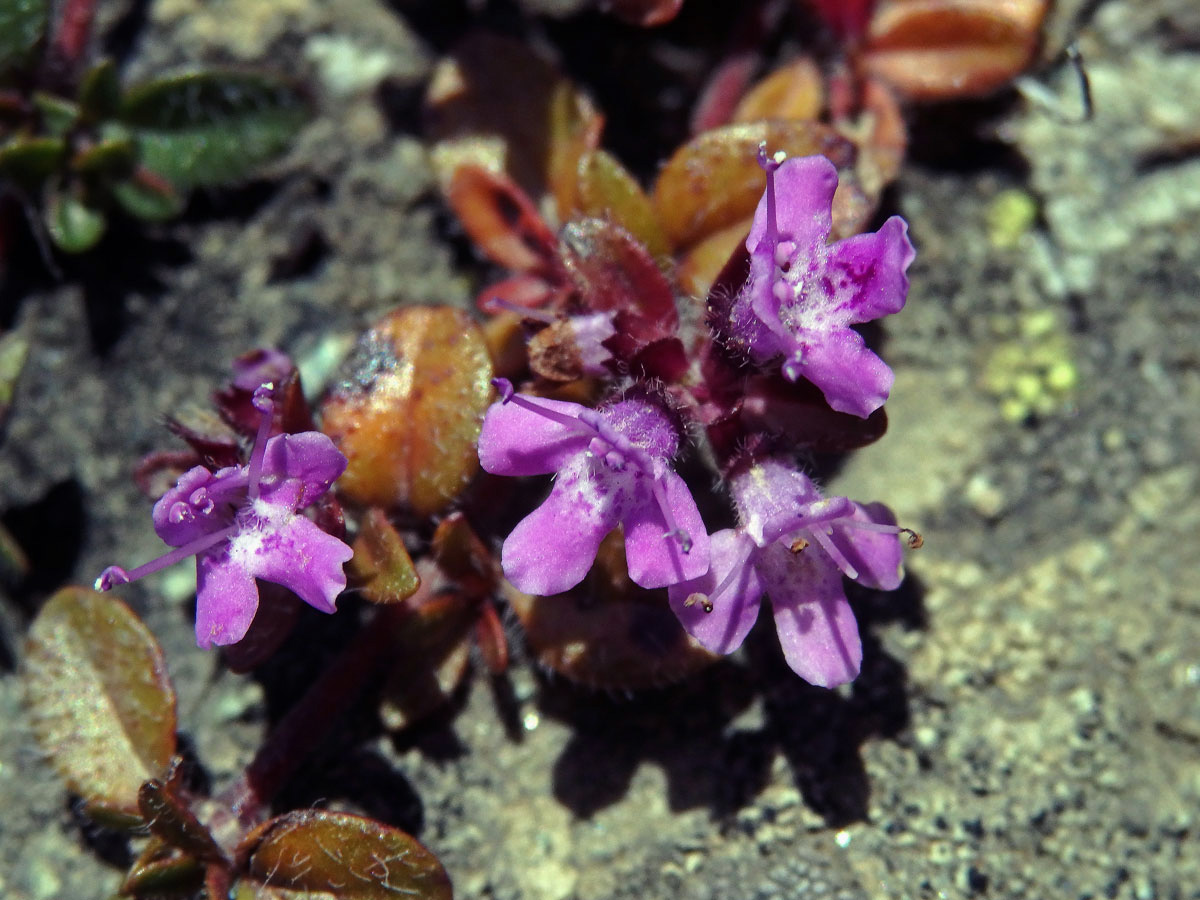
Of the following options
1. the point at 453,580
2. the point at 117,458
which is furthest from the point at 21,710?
the point at 453,580

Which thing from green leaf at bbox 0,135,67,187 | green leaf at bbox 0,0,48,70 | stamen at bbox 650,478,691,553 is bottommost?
stamen at bbox 650,478,691,553

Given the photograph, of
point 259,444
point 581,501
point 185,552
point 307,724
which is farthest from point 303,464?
point 307,724

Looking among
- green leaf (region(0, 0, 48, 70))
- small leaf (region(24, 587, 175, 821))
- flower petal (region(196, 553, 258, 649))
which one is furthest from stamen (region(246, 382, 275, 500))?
green leaf (region(0, 0, 48, 70))

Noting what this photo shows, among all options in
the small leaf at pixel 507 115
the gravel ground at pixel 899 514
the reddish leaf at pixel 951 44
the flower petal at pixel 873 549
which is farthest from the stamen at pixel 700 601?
the reddish leaf at pixel 951 44

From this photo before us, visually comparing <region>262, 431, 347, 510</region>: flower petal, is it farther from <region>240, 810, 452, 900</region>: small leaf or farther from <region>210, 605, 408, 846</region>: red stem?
<region>240, 810, 452, 900</region>: small leaf

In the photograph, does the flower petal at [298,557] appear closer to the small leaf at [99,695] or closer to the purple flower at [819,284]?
→ the small leaf at [99,695]
